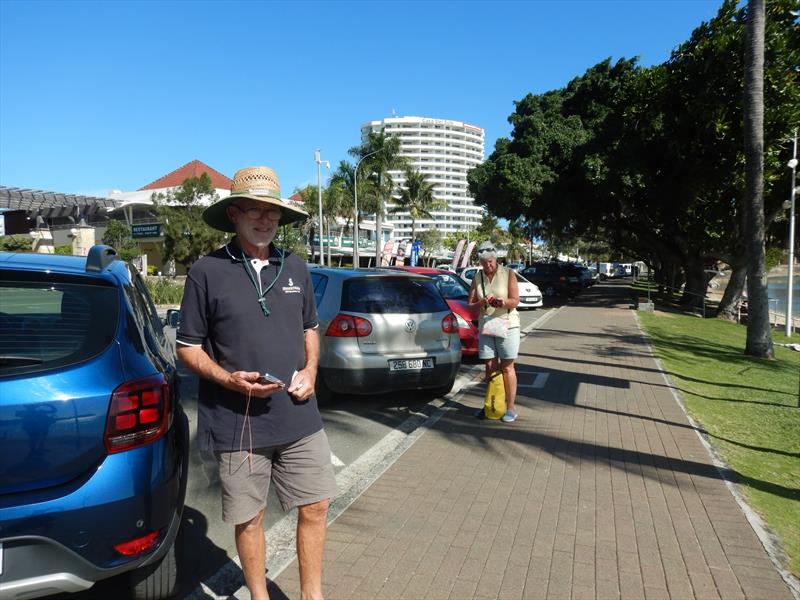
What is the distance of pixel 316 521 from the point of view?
2701mm

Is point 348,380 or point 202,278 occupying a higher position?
point 202,278

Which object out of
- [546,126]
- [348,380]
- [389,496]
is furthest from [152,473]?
[546,126]

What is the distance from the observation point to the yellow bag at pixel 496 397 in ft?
20.9

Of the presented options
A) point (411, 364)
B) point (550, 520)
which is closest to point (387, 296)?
point (411, 364)

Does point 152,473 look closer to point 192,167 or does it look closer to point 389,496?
point 389,496

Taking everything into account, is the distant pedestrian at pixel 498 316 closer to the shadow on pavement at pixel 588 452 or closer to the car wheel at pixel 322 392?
the shadow on pavement at pixel 588 452

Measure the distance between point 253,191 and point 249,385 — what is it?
83 cm

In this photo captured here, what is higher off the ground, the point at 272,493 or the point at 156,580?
the point at 156,580

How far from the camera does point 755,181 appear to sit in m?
11.2

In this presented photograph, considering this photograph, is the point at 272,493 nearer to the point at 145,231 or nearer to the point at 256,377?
the point at 256,377

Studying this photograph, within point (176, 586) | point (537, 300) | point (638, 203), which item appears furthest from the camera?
point (638, 203)

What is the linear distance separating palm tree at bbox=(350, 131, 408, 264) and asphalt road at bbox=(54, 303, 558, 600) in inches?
1651

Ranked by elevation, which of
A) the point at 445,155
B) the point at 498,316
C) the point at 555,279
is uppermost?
the point at 445,155

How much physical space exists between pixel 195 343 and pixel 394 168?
4948cm
